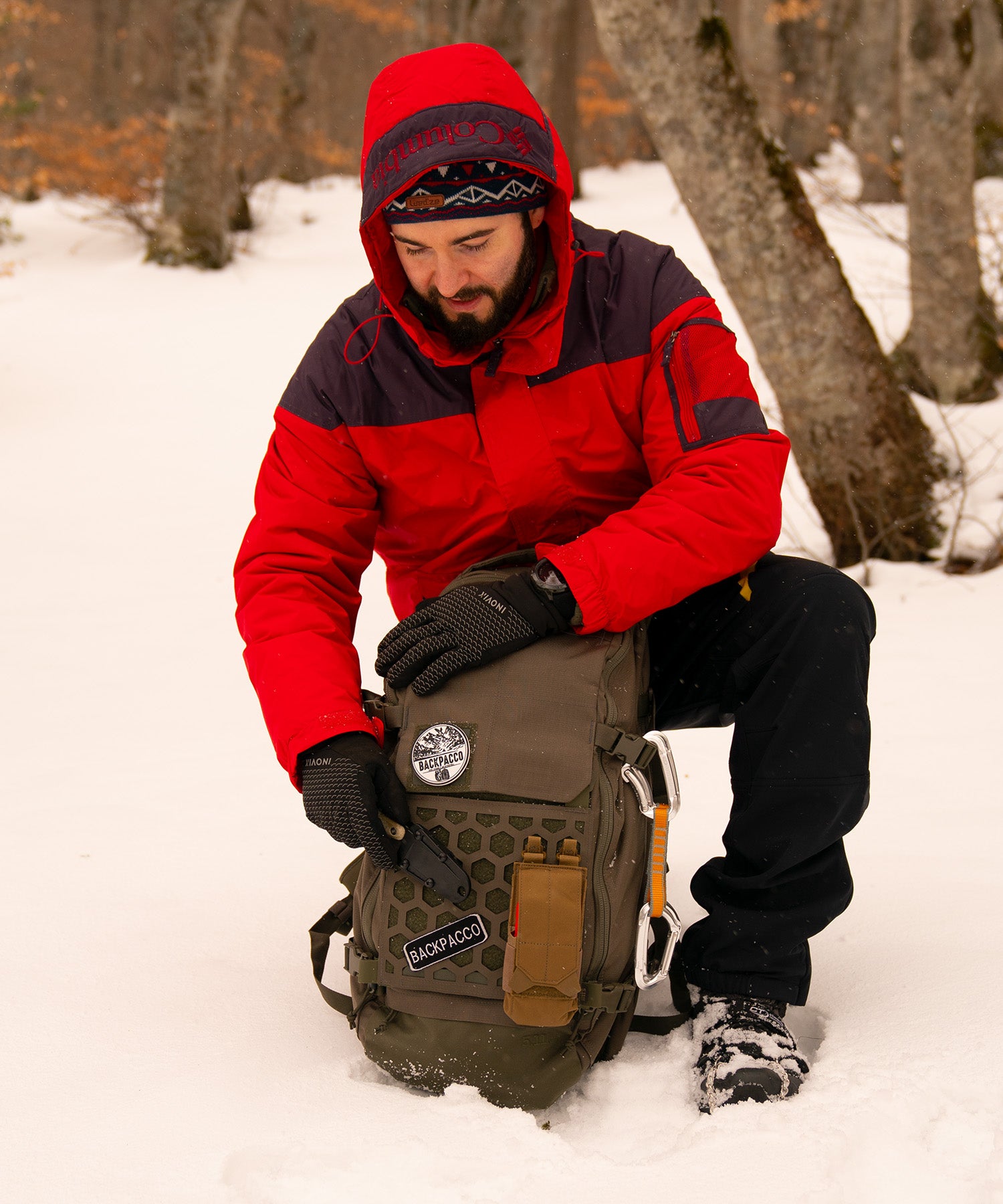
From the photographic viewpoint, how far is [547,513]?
179cm

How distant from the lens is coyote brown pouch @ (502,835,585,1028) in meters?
1.44

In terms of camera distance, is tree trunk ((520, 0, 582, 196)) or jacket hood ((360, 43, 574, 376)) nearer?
jacket hood ((360, 43, 574, 376))

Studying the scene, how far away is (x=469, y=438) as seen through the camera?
5.75 feet

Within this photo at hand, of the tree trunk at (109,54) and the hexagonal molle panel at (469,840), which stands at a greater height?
the tree trunk at (109,54)

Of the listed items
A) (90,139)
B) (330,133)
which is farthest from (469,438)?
(330,133)

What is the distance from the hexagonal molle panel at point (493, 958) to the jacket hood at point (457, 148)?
89 centimetres

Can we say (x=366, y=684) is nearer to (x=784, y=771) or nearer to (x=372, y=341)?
(x=372, y=341)

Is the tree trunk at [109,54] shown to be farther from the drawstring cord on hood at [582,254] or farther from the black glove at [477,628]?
the black glove at [477,628]

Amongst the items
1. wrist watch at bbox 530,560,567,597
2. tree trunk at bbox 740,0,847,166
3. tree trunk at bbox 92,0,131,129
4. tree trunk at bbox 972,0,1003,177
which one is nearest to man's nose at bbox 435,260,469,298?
wrist watch at bbox 530,560,567,597

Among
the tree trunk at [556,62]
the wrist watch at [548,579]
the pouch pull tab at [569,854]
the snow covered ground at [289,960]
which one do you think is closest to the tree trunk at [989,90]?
the tree trunk at [556,62]

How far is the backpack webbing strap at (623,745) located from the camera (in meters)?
1.51

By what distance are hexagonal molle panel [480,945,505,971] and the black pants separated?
34 centimetres

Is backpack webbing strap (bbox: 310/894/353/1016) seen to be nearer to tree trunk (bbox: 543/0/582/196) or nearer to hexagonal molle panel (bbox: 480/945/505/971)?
hexagonal molle panel (bbox: 480/945/505/971)

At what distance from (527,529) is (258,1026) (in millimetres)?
917
